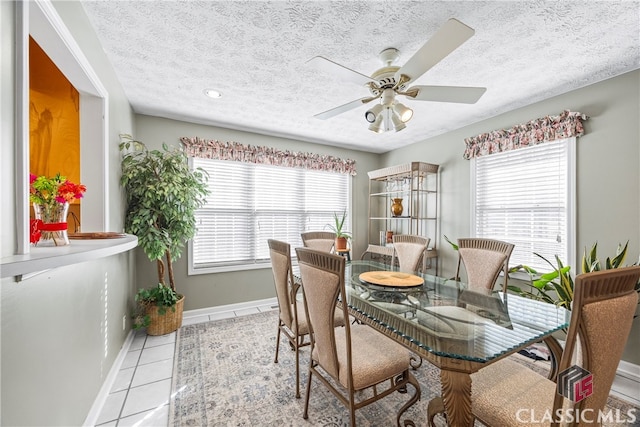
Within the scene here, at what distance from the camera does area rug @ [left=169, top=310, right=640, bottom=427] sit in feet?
5.53

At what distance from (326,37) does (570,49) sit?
175 centimetres

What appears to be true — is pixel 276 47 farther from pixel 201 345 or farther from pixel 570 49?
pixel 201 345

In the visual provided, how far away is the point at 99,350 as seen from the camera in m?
1.79

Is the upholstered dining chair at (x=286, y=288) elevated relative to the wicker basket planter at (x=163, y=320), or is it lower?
elevated

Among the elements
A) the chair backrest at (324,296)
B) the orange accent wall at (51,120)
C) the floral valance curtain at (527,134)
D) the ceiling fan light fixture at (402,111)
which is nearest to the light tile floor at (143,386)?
the chair backrest at (324,296)

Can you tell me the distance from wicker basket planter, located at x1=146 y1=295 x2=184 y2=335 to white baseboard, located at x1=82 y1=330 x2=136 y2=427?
9.0 inches

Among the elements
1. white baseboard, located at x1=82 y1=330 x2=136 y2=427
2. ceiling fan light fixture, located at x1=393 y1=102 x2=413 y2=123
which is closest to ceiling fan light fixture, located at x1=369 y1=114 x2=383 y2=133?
ceiling fan light fixture, located at x1=393 y1=102 x2=413 y2=123

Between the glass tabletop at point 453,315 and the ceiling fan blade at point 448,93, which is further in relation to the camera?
the ceiling fan blade at point 448,93

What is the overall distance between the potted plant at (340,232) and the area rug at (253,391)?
5.19 ft

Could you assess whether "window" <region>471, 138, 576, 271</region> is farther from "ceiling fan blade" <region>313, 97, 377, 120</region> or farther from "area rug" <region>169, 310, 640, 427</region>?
"ceiling fan blade" <region>313, 97, 377, 120</region>

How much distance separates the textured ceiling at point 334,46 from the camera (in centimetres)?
152

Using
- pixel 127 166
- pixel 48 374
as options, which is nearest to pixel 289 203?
pixel 127 166

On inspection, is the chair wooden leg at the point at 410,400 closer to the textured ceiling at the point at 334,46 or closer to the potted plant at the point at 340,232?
the textured ceiling at the point at 334,46

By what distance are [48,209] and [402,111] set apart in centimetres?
198
